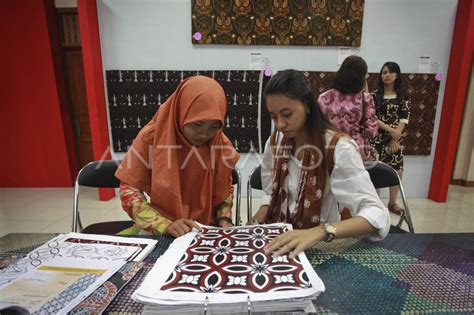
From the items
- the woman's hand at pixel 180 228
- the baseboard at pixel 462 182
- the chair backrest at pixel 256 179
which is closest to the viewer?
the woman's hand at pixel 180 228

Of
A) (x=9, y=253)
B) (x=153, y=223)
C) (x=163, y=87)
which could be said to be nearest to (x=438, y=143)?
(x=163, y=87)

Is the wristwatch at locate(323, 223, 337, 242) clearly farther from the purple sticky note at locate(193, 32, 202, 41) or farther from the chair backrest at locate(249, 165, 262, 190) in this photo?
the purple sticky note at locate(193, 32, 202, 41)

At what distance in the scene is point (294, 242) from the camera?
741 millimetres

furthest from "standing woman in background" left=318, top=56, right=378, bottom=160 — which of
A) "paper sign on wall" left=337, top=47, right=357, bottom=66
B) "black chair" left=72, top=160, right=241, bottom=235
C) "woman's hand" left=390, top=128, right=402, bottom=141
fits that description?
"black chair" left=72, top=160, right=241, bottom=235

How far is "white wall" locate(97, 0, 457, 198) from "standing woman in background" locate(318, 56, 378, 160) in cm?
99

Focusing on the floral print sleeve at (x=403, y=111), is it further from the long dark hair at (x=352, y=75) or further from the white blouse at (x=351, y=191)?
the white blouse at (x=351, y=191)

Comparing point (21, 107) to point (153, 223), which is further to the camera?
point (21, 107)

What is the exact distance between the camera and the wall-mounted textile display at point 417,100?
3.00 meters

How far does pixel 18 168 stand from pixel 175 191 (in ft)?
11.6

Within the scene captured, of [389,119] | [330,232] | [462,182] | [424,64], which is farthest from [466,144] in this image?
[330,232]

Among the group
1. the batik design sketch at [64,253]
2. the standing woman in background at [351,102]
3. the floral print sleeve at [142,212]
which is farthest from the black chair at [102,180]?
the standing woman in background at [351,102]

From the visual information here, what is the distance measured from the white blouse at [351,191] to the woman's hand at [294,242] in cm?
20

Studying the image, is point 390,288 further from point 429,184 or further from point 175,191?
point 429,184

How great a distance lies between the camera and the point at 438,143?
125 inches
